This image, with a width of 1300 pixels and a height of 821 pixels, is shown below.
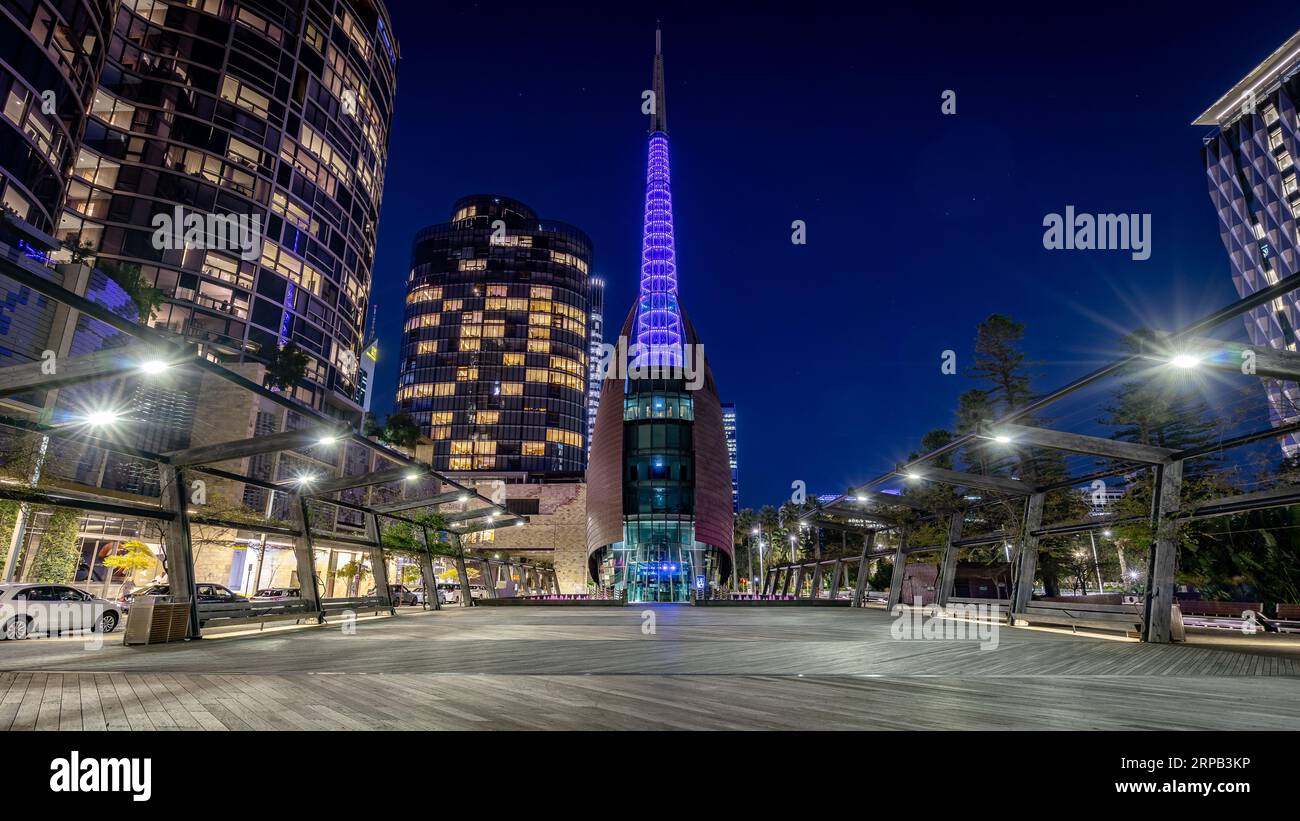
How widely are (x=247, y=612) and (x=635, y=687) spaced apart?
11.4 metres

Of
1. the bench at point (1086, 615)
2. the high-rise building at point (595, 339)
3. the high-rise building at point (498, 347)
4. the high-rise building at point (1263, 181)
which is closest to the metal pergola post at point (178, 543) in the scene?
the bench at point (1086, 615)

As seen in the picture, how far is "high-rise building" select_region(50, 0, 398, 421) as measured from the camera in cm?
5144

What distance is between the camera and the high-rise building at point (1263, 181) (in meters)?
75.9

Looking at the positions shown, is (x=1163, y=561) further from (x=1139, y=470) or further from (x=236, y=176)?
(x=236, y=176)

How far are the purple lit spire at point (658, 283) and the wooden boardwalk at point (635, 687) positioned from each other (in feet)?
169

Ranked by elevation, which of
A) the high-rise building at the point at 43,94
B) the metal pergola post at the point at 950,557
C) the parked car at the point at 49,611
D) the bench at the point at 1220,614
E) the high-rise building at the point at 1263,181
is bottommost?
the bench at the point at 1220,614

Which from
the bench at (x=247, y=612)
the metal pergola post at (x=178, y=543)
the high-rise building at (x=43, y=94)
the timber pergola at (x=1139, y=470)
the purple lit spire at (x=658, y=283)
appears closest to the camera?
the timber pergola at (x=1139, y=470)

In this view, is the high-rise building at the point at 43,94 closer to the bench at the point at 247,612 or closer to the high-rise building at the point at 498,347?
the bench at the point at 247,612

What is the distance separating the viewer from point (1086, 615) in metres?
14.6

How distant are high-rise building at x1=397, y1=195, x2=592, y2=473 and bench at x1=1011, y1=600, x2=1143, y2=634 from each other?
311ft

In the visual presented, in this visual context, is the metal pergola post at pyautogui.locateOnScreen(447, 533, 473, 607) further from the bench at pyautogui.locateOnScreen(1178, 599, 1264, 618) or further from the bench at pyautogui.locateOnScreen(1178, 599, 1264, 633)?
the bench at pyautogui.locateOnScreen(1178, 599, 1264, 618)

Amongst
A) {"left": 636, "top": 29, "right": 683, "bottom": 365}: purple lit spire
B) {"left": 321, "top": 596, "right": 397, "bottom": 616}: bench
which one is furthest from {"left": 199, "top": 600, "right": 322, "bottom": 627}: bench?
{"left": 636, "top": 29, "right": 683, "bottom": 365}: purple lit spire
